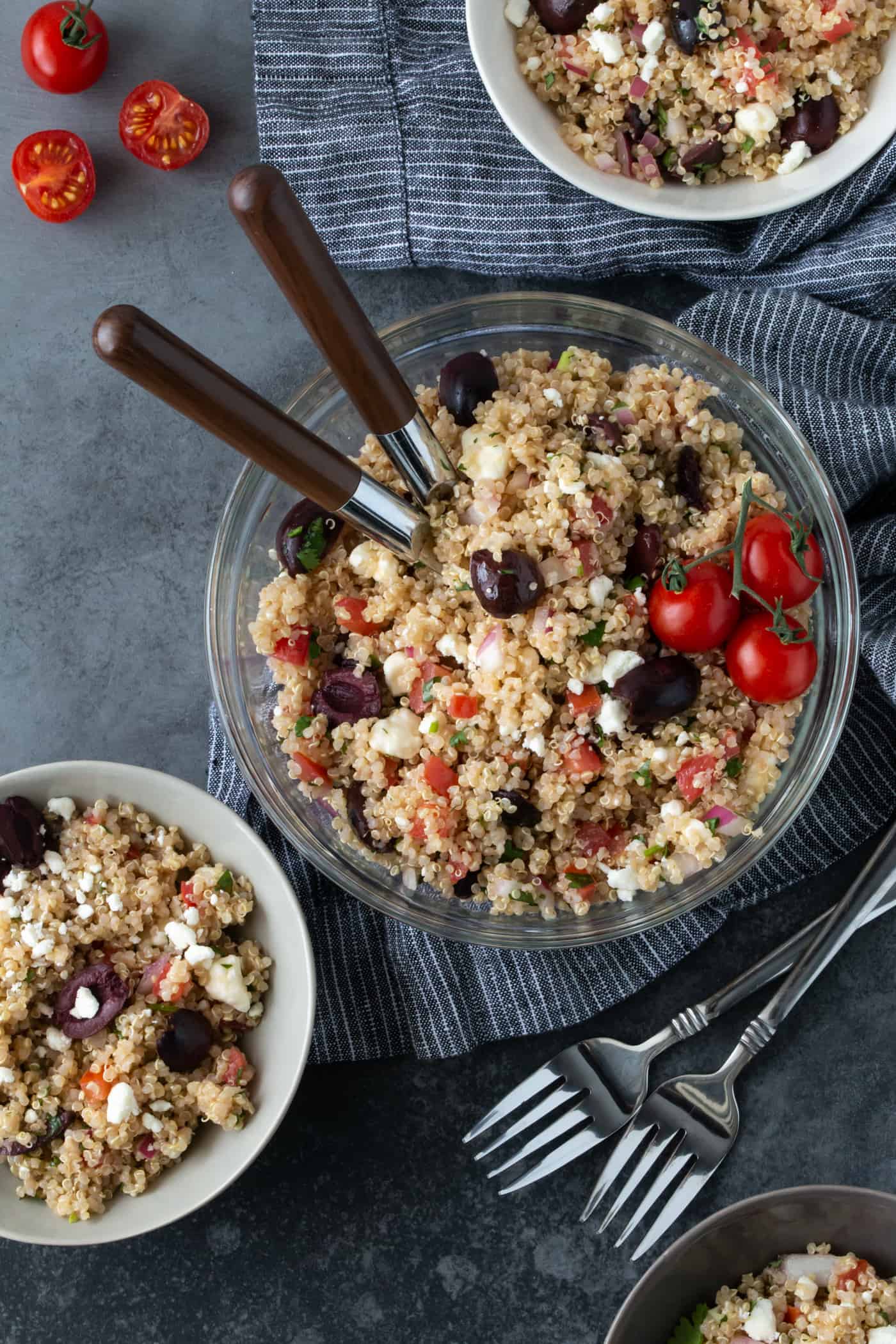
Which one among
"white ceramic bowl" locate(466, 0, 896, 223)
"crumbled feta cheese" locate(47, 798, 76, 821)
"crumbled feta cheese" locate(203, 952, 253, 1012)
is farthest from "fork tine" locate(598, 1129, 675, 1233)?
"white ceramic bowl" locate(466, 0, 896, 223)

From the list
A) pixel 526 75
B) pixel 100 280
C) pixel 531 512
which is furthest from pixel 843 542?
pixel 100 280

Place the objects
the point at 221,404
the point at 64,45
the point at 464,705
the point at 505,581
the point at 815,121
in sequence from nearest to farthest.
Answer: the point at 221,404 → the point at 505,581 → the point at 464,705 → the point at 815,121 → the point at 64,45

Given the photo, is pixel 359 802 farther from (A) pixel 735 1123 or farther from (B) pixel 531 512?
(A) pixel 735 1123

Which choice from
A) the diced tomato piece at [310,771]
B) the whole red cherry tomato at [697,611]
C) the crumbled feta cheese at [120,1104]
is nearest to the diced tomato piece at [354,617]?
the diced tomato piece at [310,771]

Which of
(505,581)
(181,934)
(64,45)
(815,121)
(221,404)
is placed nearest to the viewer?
(221,404)

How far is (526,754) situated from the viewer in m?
1.91

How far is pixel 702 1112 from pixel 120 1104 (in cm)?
107

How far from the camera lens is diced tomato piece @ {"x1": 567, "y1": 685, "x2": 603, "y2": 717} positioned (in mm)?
1899

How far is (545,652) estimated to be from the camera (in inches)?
72.5

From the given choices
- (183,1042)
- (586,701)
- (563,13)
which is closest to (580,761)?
(586,701)

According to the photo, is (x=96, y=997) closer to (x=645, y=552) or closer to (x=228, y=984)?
(x=228, y=984)

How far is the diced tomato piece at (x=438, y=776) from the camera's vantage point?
1.92 metres

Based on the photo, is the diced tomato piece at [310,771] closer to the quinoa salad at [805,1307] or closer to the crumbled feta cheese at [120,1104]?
the crumbled feta cheese at [120,1104]

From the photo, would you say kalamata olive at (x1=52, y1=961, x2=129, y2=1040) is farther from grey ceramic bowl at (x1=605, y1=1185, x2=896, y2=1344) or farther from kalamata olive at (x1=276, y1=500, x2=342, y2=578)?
grey ceramic bowl at (x1=605, y1=1185, x2=896, y2=1344)
